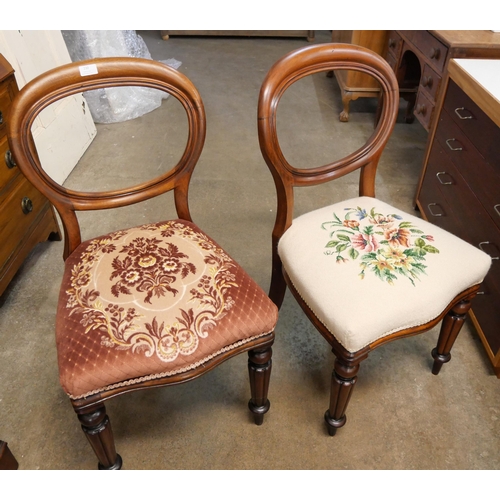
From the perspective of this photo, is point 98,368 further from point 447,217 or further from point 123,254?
point 447,217

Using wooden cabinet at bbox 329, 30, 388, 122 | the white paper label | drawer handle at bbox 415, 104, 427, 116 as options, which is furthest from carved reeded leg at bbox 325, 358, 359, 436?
wooden cabinet at bbox 329, 30, 388, 122

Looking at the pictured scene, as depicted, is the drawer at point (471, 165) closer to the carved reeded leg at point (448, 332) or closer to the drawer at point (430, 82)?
the drawer at point (430, 82)

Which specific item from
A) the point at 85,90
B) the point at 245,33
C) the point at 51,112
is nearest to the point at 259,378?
the point at 85,90

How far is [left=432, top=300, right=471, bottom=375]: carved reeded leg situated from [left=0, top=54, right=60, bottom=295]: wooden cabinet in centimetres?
142

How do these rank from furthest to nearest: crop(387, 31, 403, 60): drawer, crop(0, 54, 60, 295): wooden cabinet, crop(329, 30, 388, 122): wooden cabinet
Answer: crop(329, 30, 388, 122): wooden cabinet < crop(387, 31, 403, 60): drawer < crop(0, 54, 60, 295): wooden cabinet

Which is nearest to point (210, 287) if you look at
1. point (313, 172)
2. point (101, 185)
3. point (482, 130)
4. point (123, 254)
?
point (123, 254)

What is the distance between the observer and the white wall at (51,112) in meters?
1.86

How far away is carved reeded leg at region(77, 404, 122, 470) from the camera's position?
875 millimetres

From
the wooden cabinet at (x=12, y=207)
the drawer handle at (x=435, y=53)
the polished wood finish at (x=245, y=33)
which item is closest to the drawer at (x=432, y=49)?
the drawer handle at (x=435, y=53)

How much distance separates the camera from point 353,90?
2623mm

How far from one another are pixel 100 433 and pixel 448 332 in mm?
934

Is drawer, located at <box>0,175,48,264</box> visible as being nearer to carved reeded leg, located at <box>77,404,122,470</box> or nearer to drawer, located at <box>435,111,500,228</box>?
carved reeded leg, located at <box>77,404,122,470</box>

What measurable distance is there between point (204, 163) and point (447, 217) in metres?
1.35

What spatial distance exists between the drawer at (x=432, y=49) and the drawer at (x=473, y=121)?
19 centimetres
